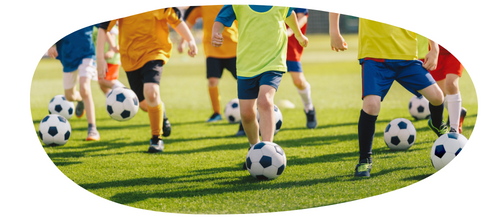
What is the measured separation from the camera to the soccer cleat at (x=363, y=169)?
424 centimetres

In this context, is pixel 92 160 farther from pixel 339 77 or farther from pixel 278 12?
pixel 339 77

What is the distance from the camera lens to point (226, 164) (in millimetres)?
4914

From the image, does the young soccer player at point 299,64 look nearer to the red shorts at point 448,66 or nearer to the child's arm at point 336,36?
the red shorts at point 448,66

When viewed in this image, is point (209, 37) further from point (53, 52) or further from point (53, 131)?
point (53, 131)

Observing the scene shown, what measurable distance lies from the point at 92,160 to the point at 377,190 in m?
3.13

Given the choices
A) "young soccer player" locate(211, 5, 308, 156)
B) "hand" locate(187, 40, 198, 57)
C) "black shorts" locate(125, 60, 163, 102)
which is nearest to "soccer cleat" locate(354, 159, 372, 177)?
"young soccer player" locate(211, 5, 308, 156)

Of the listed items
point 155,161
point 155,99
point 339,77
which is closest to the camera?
point 155,161

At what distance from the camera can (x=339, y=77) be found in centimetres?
1570

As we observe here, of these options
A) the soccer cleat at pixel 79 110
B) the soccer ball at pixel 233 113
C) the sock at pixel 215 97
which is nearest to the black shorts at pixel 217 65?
the sock at pixel 215 97

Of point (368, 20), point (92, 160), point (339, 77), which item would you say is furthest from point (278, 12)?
point (339, 77)

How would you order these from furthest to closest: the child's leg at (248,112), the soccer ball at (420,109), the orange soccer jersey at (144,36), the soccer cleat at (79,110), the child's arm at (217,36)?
the soccer cleat at (79,110) < the soccer ball at (420,109) < the orange soccer jersey at (144,36) < the child's leg at (248,112) < the child's arm at (217,36)

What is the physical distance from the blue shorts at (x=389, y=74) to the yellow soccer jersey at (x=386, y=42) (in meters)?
0.05

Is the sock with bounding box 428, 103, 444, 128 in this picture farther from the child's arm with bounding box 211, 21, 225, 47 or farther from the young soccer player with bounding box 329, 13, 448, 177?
the child's arm with bounding box 211, 21, 225, 47

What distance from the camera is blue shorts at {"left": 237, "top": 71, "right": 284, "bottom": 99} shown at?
168 inches
